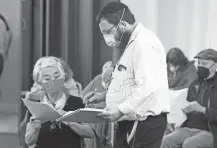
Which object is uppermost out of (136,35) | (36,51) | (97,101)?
(136,35)

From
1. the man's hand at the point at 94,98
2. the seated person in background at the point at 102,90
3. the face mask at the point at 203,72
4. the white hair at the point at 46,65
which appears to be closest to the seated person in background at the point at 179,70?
the face mask at the point at 203,72

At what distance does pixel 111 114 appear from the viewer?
219cm

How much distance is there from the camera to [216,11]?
4.49 metres

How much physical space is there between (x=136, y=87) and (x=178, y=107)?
2.10 metres

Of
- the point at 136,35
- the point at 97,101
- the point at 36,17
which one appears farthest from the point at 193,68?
the point at 136,35

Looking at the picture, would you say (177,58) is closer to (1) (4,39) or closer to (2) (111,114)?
(1) (4,39)

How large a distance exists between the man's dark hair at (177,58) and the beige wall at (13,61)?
1.45 metres

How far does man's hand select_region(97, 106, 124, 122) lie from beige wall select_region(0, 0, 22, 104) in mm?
2259

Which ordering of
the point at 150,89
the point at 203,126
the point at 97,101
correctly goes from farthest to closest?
the point at 203,126, the point at 97,101, the point at 150,89

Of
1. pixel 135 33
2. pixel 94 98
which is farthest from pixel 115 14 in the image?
pixel 94 98

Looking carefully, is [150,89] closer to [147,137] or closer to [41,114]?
[147,137]

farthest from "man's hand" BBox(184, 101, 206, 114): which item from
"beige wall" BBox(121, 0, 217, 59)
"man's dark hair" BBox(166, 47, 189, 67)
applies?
"beige wall" BBox(121, 0, 217, 59)

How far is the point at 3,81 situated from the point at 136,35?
7.99 feet

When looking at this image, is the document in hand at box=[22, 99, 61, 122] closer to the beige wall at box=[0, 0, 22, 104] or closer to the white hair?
the white hair
